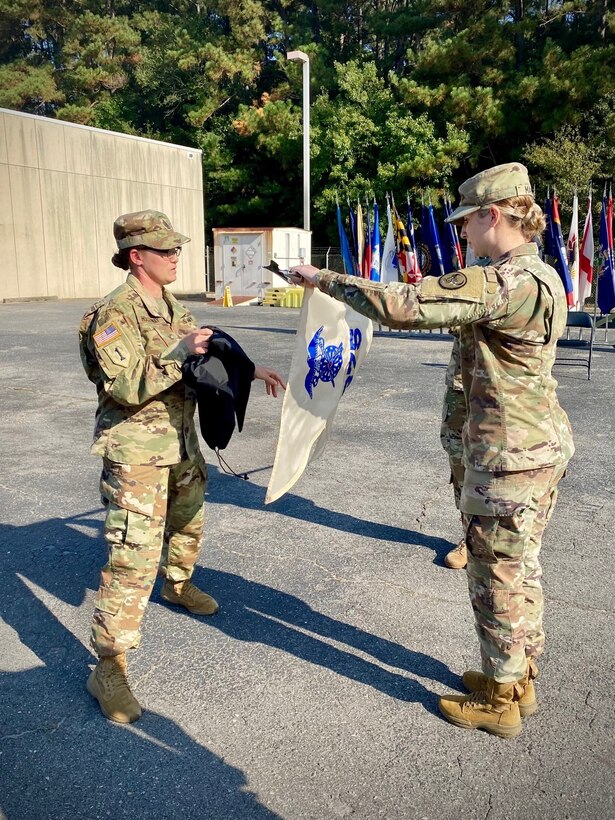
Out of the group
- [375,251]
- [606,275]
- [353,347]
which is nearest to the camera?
[353,347]

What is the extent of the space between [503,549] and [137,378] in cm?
155

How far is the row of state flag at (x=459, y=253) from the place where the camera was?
14.4 m

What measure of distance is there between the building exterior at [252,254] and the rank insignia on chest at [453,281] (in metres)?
22.8

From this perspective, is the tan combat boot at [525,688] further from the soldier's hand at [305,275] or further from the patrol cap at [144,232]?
the patrol cap at [144,232]

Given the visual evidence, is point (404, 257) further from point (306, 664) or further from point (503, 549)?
point (503, 549)

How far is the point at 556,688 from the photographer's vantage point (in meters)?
3.04

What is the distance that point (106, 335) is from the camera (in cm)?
289

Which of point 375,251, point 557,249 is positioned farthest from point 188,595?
point 375,251

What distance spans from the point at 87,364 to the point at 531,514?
6.29 feet

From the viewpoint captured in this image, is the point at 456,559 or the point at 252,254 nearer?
the point at 456,559

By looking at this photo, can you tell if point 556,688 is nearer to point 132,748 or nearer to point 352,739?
point 352,739

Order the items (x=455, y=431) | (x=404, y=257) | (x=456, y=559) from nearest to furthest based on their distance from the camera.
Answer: (x=455, y=431) → (x=456, y=559) → (x=404, y=257)

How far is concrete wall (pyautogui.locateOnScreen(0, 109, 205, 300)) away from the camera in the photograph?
2481 centimetres

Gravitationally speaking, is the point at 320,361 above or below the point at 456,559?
above
